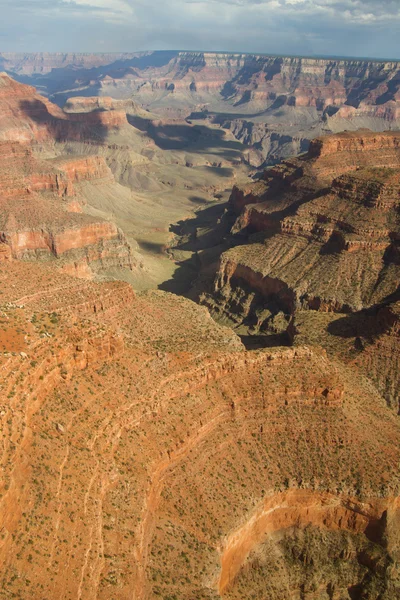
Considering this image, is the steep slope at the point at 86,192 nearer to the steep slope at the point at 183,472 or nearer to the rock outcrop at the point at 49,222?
the rock outcrop at the point at 49,222

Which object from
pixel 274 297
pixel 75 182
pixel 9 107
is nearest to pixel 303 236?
pixel 274 297

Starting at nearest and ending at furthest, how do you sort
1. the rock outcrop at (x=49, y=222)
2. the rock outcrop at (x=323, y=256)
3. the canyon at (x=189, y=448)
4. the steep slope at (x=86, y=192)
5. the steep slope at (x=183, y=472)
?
the steep slope at (x=183, y=472)
the canyon at (x=189, y=448)
the rock outcrop at (x=323, y=256)
the rock outcrop at (x=49, y=222)
the steep slope at (x=86, y=192)

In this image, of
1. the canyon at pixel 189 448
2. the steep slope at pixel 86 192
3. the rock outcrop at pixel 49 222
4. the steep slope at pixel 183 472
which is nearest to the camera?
the steep slope at pixel 183 472

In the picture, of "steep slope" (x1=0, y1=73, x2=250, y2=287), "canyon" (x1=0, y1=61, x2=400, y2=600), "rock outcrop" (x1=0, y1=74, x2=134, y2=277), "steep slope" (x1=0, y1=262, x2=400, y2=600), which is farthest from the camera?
"steep slope" (x1=0, y1=73, x2=250, y2=287)

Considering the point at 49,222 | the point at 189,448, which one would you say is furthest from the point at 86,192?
the point at 189,448

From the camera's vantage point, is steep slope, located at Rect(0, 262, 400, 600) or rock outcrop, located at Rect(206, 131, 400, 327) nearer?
steep slope, located at Rect(0, 262, 400, 600)

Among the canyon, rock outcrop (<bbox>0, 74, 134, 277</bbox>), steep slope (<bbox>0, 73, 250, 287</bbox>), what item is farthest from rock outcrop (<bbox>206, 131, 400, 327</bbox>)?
rock outcrop (<bbox>0, 74, 134, 277</bbox>)

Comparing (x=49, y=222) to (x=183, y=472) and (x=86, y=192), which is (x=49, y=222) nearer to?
(x=86, y=192)

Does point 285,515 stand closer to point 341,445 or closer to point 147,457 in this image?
point 341,445

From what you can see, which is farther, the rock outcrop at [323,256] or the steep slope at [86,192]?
the steep slope at [86,192]

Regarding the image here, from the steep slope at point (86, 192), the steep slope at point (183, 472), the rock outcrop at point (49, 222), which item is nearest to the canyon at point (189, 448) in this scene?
the steep slope at point (183, 472)

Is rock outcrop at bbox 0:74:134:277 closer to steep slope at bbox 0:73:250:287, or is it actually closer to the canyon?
steep slope at bbox 0:73:250:287
